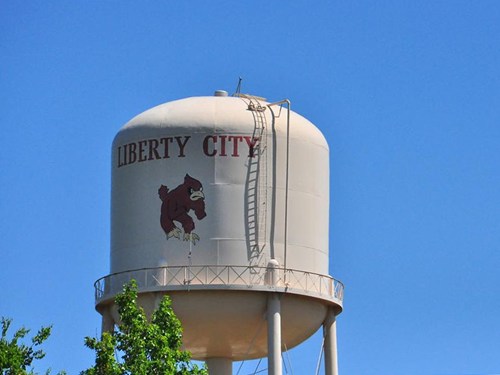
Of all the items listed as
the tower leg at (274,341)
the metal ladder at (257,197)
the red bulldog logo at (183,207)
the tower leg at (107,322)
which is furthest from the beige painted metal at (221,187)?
the tower leg at (274,341)

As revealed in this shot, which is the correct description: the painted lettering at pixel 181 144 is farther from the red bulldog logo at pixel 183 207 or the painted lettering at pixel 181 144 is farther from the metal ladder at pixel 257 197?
the metal ladder at pixel 257 197

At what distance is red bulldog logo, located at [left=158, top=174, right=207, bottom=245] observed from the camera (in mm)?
56344

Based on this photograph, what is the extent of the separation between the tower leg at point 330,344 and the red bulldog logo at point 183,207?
212 inches

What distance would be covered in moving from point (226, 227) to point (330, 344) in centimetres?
542

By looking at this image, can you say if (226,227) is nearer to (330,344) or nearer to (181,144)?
(181,144)

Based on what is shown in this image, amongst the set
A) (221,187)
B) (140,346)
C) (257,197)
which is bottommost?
(140,346)

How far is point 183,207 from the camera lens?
56375 millimetres

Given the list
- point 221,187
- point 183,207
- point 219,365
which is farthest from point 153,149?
point 219,365

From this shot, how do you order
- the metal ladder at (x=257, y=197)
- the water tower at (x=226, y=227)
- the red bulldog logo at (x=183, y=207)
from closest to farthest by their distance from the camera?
1. the water tower at (x=226, y=227)
2. the red bulldog logo at (x=183, y=207)
3. the metal ladder at (x=257, y=197)

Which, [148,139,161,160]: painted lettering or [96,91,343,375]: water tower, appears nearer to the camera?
[96,91,343,375]: water tower

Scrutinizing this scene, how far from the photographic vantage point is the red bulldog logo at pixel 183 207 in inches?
2218

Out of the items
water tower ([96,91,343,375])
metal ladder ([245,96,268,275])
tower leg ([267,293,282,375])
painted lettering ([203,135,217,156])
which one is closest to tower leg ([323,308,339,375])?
water tower ([96,91,343,375])

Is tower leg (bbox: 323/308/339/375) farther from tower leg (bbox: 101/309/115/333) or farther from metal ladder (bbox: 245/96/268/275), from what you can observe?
tower leg (bbox: 101/309/115/333)

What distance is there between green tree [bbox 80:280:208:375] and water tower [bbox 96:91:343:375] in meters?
6.44
